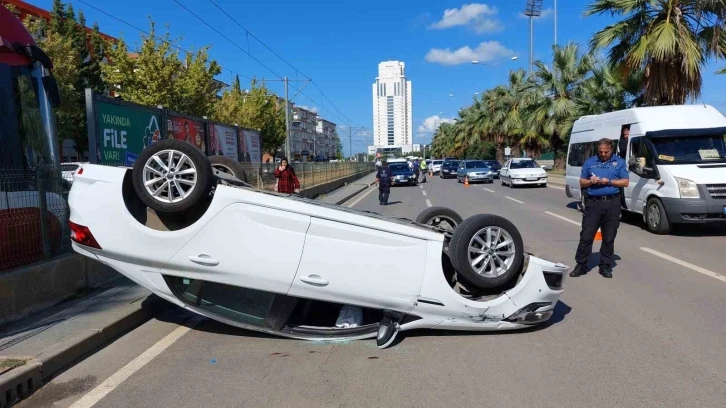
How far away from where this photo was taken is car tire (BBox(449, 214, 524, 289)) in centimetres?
505

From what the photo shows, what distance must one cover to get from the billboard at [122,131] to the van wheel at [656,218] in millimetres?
9788

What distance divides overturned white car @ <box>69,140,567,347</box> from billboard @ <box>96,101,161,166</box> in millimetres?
4106

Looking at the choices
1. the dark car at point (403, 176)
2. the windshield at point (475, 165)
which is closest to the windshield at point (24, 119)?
the dark car at point (403, 176)

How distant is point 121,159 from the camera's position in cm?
984

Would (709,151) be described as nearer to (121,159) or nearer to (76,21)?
(121,159)

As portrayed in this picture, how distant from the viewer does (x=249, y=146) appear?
2078 centimetres

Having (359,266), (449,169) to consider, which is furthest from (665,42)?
(449,169)

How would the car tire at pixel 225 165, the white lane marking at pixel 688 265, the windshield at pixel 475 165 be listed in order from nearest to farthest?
the car tire at pixel 225 165 → the white lane marking at pixel 688 265 → the windshield at pixel 475 165

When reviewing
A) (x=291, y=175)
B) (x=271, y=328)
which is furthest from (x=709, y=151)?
(x=271, y=328)

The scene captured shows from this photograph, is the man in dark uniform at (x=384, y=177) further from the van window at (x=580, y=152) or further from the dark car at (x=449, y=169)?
the dark car at (x=449, y=169)

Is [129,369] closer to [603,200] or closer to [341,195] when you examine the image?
[603,200]

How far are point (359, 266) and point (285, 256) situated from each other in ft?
2.02

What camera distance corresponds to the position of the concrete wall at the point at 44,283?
5.70 m

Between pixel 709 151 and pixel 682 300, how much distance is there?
21.4 ft
